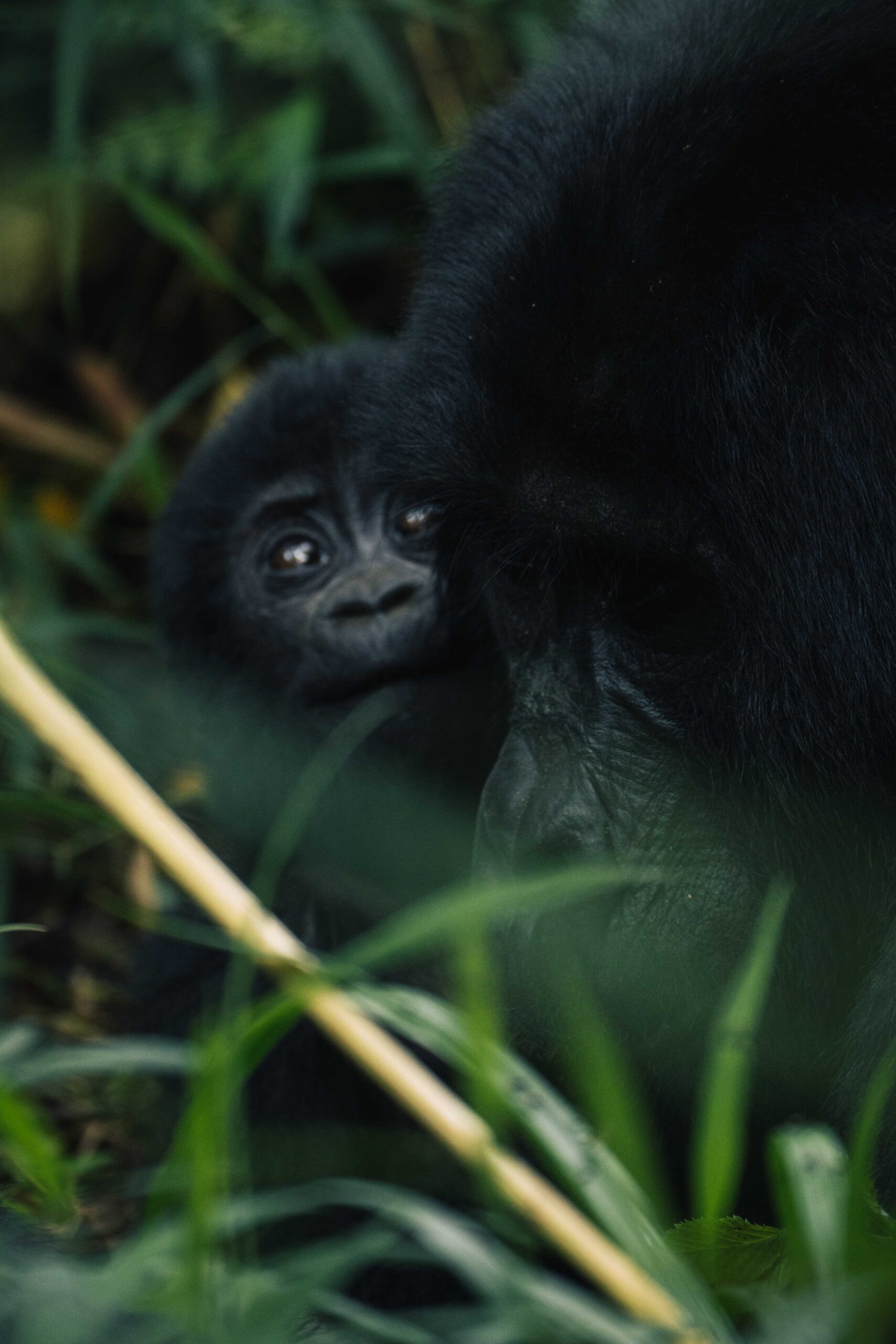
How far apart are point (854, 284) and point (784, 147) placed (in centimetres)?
19

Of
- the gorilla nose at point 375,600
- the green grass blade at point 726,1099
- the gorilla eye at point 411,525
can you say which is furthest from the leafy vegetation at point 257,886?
the gorilla eye at point 411,525

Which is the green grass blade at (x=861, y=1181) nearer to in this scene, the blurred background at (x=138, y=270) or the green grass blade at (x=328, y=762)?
the green grass blade at (x=328, y=762)

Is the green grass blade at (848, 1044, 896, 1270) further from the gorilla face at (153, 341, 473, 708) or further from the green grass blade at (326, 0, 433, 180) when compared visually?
the green grass blade at (326, 0, 433, 180)

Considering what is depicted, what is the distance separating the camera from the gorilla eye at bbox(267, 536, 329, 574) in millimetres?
2824

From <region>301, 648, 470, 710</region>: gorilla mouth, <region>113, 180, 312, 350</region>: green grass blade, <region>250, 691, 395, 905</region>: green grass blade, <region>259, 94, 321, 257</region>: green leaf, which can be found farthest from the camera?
<region>259, 94, 321, 257</region>: green leaf

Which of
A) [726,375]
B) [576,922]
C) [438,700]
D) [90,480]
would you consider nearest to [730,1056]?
[576,922]

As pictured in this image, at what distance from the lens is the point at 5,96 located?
3930 mm

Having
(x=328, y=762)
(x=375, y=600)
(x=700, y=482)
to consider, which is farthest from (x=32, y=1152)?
(x=375, y=600)

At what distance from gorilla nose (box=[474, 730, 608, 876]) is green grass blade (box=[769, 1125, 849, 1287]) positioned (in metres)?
0.58

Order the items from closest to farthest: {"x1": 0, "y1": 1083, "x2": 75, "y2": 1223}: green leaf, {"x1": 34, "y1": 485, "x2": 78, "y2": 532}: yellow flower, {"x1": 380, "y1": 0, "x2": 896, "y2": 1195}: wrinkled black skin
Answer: {"x1": 0, "y1": 1083, "x2": 75, "y2": 1223}: green leaf < {"x1": 380, "y1": 0, "x2": 896, "y2": 1195}: wrinkled black skin < {"x1": 34, "y1": 485, "x2": 78, "y2": 532}: yellow flower

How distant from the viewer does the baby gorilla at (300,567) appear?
104 inches

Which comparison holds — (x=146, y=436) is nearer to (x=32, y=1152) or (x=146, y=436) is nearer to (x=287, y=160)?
(x=287, y=160)

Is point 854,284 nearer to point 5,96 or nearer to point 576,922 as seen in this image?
point 576,922

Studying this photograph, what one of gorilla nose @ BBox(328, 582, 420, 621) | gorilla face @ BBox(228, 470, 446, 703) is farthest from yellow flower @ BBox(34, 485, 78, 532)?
gorilla nose @ BBox(328, 582, 420, 621)
